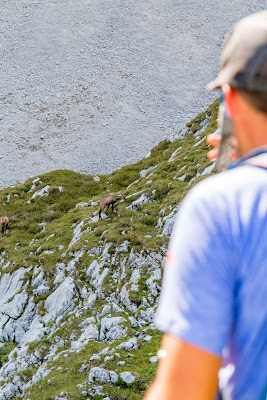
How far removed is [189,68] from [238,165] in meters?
70.2

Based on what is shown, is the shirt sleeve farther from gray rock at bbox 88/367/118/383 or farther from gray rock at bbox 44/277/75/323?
gray rock at bbox 44/277/75/323

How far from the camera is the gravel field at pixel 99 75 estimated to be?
55.4 meters

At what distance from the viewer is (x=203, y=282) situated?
1660 millimetres

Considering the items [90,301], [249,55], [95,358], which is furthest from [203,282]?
[90,301]

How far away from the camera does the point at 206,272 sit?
167 cm

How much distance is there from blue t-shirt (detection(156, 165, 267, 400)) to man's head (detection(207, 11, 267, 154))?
0.64 ft

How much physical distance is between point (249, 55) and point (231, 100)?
203 mm

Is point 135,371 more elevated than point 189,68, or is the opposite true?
point 189,68

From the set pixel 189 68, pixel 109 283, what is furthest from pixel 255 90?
pixel 189 68

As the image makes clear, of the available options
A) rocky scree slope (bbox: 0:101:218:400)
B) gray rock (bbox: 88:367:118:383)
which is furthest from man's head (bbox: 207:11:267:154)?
gray rock (bbox: 88:367:118:383)

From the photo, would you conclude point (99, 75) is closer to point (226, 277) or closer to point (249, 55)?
point (249, 55)

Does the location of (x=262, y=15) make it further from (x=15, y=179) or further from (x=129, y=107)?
(x=129, y=107)

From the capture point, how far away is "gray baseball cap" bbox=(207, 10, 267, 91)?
173cm

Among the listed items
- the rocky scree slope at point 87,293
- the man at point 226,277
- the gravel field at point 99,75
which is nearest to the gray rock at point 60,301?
the rocky scree slope at point 87,293
